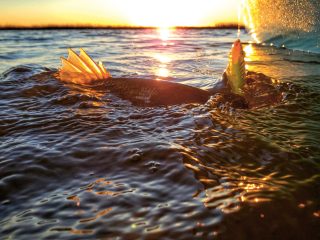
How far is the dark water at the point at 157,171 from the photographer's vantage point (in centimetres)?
142

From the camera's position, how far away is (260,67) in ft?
20.3

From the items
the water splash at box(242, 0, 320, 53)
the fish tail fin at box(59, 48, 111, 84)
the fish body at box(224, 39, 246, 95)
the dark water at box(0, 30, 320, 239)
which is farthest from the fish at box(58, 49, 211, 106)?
the water splash at box(242, 0, 320, 53)

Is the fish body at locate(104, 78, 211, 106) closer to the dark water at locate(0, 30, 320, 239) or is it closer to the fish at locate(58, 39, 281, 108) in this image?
the fish at locate(58, 39, 281, 108)

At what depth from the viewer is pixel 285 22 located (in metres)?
9.26

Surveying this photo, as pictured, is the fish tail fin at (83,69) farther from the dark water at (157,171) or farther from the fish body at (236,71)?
the fish body at (236,71)

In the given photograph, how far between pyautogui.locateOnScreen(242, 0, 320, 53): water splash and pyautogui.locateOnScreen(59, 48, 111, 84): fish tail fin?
5.77 m

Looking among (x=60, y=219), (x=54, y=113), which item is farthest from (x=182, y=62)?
(x=60, y=219)

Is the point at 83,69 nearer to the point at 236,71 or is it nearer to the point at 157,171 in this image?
the point at 236,71

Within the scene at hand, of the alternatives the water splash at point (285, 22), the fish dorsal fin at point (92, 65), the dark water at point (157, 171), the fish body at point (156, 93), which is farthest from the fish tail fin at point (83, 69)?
the water splash at point (285, 22)

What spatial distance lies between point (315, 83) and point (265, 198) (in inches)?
124

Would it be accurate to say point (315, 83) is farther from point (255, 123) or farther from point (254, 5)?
point (254, 5)

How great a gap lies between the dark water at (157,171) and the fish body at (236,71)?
506 mm

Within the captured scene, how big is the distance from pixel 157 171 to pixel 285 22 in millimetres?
8587

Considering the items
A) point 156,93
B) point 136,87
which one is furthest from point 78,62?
point 156,93
